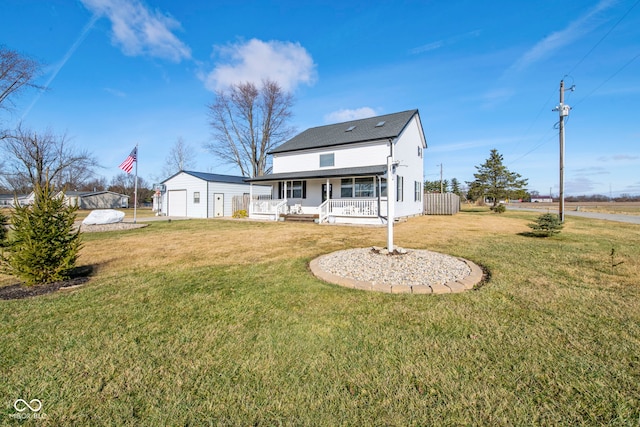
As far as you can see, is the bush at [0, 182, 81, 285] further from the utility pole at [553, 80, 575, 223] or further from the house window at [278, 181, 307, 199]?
the utility pole at [553, 80, 575, 223]

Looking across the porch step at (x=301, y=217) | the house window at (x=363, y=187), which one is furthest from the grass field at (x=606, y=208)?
the porch step at (x=301, y=217)

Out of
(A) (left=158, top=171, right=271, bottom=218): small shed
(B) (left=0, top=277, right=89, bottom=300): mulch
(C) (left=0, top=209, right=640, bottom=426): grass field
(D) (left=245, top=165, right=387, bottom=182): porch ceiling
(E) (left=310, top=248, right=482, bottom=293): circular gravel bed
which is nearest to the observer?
(C) (left=0, top=209, right=640, bottom=426): grass field

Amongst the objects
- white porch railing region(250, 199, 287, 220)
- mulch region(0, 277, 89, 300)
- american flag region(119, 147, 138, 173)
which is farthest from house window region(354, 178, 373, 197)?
american flag region(119, 147, 138, 173)

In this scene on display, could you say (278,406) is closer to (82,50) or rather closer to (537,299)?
(537,299)

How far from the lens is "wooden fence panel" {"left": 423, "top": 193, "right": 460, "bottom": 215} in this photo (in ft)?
73.3

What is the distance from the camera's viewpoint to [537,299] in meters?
3.58

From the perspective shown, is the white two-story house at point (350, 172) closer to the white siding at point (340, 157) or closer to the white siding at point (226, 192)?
the white siding at point (340, 157)

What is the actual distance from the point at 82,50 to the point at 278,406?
57.8 feet

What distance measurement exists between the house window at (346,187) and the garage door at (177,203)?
50.2ft

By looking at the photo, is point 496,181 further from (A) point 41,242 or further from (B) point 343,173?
(A) point 41,242

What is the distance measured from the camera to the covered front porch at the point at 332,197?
14383mm

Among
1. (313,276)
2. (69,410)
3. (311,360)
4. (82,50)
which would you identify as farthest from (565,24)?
(82,50)

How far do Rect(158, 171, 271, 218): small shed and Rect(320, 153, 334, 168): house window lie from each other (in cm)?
1007

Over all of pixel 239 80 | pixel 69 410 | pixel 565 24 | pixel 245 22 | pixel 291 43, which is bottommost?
pixel 69 410
